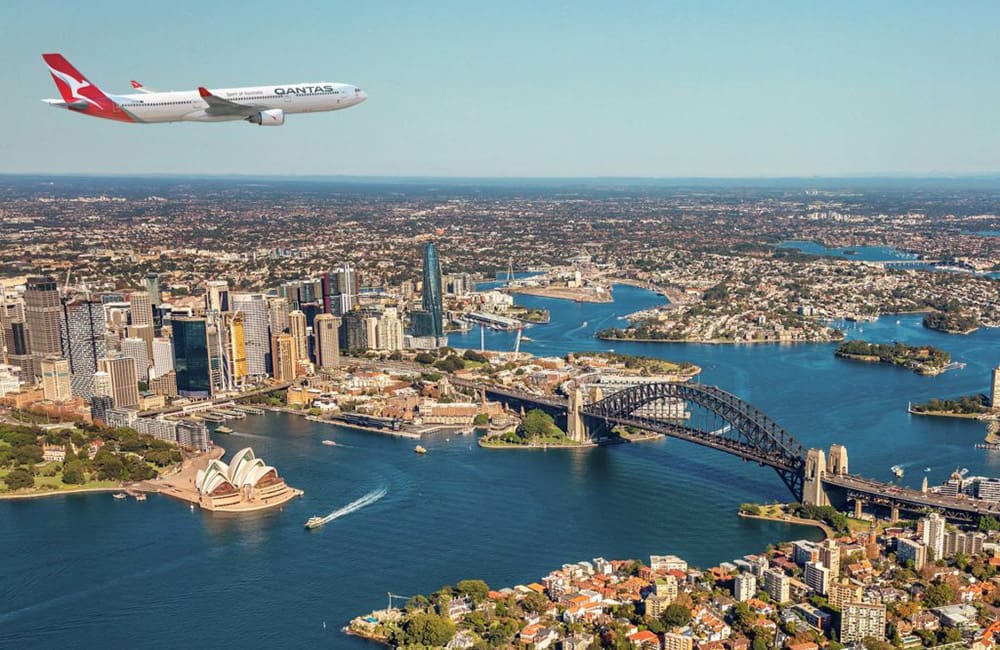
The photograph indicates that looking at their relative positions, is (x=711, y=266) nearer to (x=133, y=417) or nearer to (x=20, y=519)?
(x=133, y=417)

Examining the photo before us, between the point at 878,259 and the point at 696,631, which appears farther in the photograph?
the point at 878,259

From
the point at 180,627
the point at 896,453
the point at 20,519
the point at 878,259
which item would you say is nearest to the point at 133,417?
the point at 20,519

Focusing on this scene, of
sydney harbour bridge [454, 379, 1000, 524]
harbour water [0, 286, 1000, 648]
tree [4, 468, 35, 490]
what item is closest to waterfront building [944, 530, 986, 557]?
sydney harbour bridge [454, 379, 1000, 524]

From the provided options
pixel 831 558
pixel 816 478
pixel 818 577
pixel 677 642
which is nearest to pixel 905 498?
pixel 816 478

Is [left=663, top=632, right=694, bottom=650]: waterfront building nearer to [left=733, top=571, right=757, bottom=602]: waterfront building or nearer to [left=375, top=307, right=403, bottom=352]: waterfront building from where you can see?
[left=733, top=571, right=757, bottom=602]: waterfront building

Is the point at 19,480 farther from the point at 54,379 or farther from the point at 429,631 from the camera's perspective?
the point at 429,631
